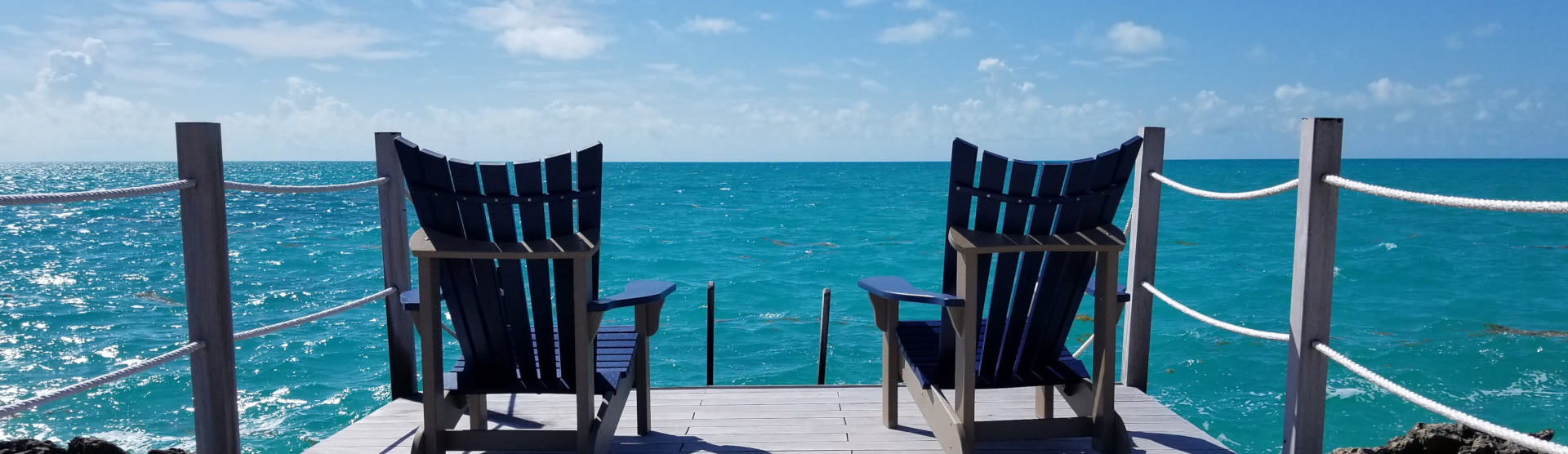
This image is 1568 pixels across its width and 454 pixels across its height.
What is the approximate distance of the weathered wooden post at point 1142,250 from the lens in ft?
11.5

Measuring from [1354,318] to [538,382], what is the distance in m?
13.8

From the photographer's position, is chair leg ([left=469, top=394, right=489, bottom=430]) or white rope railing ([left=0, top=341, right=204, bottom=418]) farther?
chair leg ([left=469, top=394, right=489, bottom=430])

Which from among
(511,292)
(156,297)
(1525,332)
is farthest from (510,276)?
(156,297)

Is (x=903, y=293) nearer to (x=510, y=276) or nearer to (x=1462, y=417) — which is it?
(x=510, y=276)

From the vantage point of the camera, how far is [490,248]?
2434mm

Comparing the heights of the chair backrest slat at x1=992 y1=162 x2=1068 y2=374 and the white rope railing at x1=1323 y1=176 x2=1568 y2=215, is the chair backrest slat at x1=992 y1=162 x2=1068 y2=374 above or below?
below

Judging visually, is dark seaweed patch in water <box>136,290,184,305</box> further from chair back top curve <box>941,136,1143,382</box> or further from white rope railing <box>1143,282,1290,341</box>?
white rope railing <box>1143,282,1290,341</box>

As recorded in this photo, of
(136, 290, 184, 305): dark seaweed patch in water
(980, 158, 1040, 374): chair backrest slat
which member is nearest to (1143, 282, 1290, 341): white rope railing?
(980, 158, 1040, 374): chair backrest slat

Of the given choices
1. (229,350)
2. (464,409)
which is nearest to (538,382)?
(464,409)

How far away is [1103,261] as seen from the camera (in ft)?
8.73

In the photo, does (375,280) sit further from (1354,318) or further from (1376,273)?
(1376,273)

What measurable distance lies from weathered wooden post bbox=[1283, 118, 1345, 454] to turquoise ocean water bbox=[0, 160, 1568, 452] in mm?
6462

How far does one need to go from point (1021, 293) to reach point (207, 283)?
2188mm

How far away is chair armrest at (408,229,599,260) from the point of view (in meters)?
2.42
